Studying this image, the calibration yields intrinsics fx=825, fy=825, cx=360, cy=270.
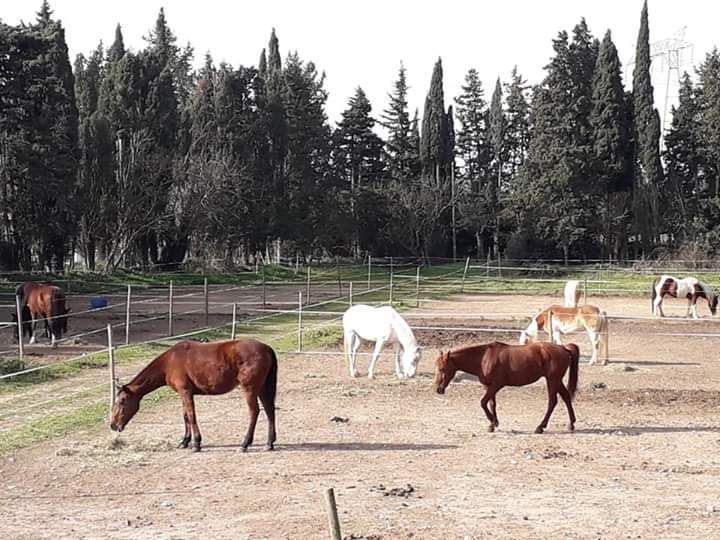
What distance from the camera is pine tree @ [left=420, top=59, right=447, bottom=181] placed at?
5359 centimetres

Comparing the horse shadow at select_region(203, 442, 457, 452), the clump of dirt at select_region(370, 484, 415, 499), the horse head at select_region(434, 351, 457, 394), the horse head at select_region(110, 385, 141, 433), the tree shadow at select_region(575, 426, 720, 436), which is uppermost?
the horse head at select_region(434, 351, 457, 394)

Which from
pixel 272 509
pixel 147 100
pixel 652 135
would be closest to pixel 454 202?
pixel 652 135

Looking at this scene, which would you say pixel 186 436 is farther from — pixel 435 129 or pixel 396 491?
pixel 435 129

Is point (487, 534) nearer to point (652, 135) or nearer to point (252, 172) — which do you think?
point (252, 172)

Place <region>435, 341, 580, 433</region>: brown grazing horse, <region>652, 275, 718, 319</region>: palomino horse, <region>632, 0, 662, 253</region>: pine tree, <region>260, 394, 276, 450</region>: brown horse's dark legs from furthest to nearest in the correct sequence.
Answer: <region>632, 0, 662, 253</region>: pine tree, <region>652, 275, 718, 319</region>: palomino horse, <region>435, 341, 580, 433</region>: brown grazing horse, <region>260, 394, 276, 450</region>: brown horse's dark legs

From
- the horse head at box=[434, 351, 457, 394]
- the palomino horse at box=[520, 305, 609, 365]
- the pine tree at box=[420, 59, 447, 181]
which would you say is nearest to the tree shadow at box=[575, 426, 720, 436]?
the horse head at box=[434, 351, 457, 394]

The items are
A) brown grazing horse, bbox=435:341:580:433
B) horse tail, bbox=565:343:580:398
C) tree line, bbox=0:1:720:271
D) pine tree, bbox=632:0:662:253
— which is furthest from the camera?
pine tree, bbox=632:0:662:253

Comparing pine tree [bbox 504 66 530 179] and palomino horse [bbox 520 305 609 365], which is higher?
pine tree [bbox 504 66 530 179]

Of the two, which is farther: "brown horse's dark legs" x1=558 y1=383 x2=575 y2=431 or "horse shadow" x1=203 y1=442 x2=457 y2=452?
"brown horse's dark legs" x1=558 y1=383 x2=575 y2=431

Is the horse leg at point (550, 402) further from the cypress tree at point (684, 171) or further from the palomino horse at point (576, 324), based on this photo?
the cypress tree at point (684, 171)

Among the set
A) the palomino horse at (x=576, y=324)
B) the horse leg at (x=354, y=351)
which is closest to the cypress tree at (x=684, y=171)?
the palomino horse at (x=576, y=324)

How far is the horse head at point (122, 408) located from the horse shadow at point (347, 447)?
2.94ft

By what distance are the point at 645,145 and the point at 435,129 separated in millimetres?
13919

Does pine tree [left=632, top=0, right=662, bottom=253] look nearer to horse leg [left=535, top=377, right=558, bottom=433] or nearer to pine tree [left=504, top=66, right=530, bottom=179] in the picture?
pine tree [left=504, top=66, right=530, bottom=179]
